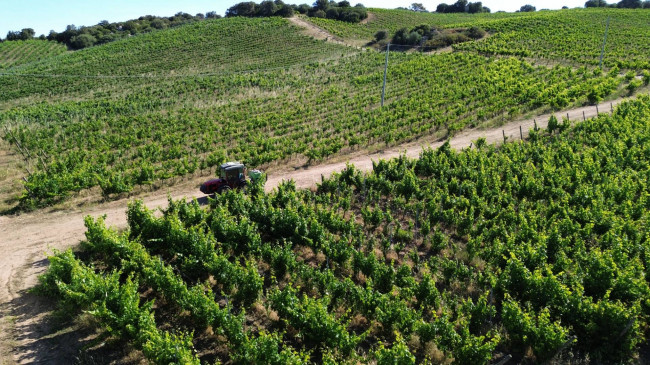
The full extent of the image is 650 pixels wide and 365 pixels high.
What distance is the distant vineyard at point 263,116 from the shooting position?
2436cm

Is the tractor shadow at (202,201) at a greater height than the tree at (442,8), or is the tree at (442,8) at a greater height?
the tree at (442,8)

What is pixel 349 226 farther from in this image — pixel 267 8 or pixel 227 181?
pixel 267 8

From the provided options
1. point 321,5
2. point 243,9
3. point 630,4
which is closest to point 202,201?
point 321,5

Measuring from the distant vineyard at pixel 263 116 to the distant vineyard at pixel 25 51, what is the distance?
4224cm

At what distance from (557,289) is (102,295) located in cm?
1255

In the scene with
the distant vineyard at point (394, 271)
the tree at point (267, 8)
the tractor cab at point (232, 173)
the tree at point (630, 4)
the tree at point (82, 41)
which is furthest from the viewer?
the tree at point (630, 4)

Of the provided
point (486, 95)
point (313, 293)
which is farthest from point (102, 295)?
point (486, 95)

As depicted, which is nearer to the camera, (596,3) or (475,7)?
(596,3)

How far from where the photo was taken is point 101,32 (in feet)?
299

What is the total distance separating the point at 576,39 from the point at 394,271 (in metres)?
66.9

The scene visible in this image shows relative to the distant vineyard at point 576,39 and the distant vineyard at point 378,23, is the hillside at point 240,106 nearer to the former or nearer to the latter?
the distant vineyard at point 576,39

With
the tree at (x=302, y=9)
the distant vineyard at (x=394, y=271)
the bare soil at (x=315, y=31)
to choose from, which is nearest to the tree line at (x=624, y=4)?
the tree at (x=302, y=9)

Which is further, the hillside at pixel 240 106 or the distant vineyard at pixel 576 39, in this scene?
the distant vineyard at pixel 576 39

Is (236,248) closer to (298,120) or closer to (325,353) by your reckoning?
(325,353)
